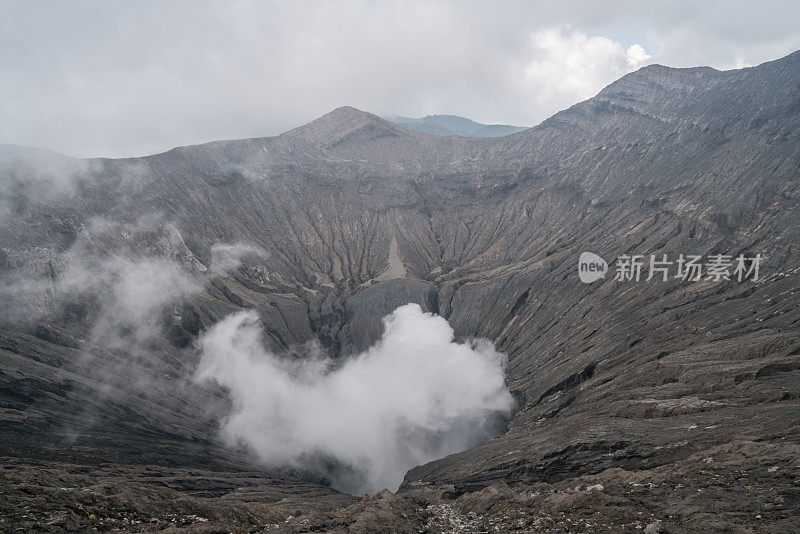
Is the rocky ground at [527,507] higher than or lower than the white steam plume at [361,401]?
lower

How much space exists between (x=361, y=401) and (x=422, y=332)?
84.1 ft

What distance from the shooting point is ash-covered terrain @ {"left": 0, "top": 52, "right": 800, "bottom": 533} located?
2678cm

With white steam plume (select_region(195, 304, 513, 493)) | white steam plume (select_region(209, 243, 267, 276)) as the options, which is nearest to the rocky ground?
white steam plume (select_region(195, 304, 513, 493))

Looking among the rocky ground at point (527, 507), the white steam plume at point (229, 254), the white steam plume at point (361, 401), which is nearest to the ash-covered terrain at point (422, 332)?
the rocky ground at point (527, 507)

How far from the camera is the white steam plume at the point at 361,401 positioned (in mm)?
74875

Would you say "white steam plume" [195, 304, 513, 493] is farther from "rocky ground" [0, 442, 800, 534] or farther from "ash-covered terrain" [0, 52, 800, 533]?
"rocky ground" [0, 442, 800, 534]

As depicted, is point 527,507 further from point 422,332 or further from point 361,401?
point 422,332

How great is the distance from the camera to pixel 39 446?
4481 cm

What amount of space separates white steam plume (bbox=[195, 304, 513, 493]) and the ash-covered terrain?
0.58 meters

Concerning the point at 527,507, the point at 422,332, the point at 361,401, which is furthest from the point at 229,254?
the point at 527,507

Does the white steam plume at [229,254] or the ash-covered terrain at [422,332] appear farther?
the white steam plume at [229,254]

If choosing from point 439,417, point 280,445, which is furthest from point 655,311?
point 280,445

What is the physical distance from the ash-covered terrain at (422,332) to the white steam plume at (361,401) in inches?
22.9

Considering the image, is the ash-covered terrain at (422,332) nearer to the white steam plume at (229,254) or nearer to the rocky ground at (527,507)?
the rocky ground at (527,507)
